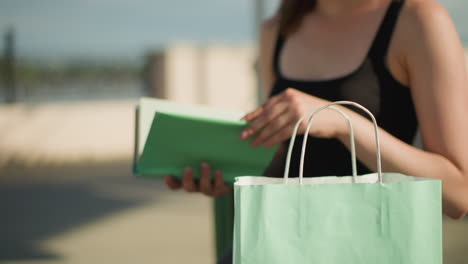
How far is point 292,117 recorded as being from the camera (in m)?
0.96

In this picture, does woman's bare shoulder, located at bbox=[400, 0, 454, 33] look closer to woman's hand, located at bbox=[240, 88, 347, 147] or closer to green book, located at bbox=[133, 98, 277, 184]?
woman's hand, located at bbox=[240, 88, 347, 147]

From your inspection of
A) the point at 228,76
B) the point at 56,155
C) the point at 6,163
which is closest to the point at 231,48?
the point at 228,76

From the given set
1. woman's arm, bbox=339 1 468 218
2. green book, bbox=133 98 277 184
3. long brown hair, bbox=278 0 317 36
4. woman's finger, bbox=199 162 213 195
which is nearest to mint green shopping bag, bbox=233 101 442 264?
woman's arm, bbox=339 1 468 218

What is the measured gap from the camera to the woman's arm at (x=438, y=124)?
961mm

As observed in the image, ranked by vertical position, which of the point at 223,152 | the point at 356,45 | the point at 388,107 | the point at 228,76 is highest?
the point at 228,76

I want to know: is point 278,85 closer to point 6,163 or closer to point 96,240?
point 96,240

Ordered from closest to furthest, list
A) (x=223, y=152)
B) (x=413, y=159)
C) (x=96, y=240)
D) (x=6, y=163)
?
1. (x=413, y=159)
2. (x=223, y=152)
3. (x=96, y=240)
4. (x=6, y=163)

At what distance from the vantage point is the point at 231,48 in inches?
511

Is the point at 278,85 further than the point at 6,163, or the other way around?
the point at 6,163

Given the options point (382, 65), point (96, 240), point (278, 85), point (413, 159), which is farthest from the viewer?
point (96, 240)

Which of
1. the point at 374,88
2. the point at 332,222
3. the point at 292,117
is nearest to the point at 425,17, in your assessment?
the point at 374,88

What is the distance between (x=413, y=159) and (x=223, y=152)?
0.45m

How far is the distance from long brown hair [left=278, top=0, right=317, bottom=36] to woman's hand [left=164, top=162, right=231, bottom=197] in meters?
0.47

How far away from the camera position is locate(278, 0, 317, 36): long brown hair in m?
1.46
